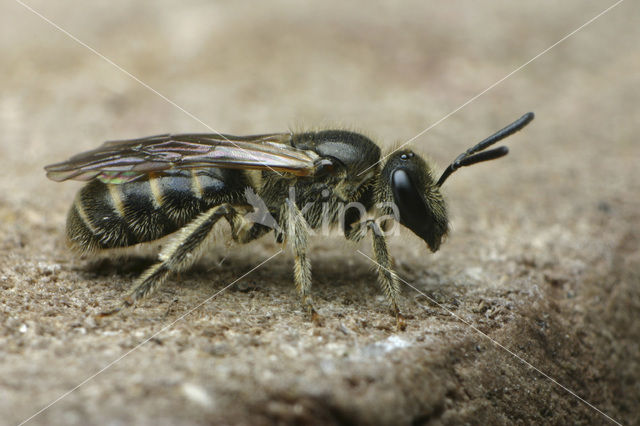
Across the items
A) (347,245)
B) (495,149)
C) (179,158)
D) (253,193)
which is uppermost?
(495,149)

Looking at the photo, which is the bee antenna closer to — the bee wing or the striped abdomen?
the bee wing

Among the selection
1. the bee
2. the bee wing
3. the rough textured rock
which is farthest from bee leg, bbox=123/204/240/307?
the bee wing

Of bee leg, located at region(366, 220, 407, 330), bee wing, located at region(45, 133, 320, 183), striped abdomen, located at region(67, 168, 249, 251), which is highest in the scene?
bee wing, located at region(45, 133, 320, 183)

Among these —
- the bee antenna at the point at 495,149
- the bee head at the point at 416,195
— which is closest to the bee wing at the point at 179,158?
the bee head at the point at 416,195

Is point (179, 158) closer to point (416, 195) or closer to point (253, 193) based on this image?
point (253, 193)

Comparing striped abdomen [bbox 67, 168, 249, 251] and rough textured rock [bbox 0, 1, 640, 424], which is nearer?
rough textured rock [bbox 0, 1, 640, 424]

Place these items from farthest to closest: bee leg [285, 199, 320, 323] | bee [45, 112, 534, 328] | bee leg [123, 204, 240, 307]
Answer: bee [45, 112, 534, 328] < bee leg [285, 199, 320, 323] < bee leg [123, 204, 240, 307]

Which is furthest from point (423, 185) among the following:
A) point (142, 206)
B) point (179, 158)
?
point (142, 206)

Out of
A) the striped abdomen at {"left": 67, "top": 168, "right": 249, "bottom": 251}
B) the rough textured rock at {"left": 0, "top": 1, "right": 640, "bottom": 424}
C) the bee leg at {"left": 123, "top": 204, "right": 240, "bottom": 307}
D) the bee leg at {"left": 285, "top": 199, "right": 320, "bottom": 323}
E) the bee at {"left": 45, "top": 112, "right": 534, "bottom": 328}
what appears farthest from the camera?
the striped abdomen at {"left": 67, "top": 168, "right": 249, "bottom": 251}
